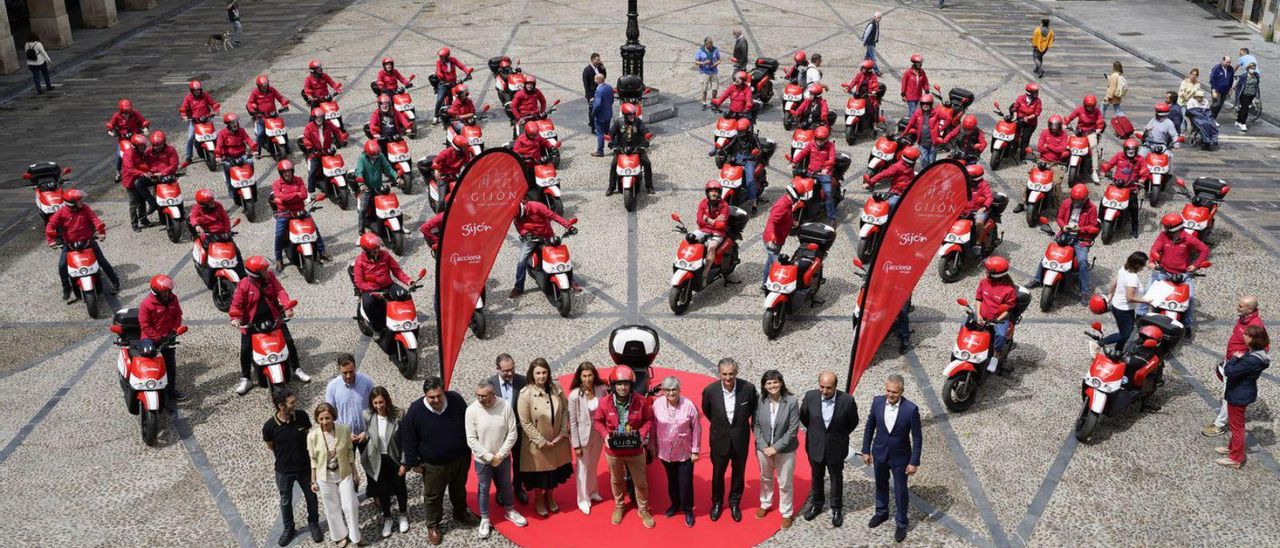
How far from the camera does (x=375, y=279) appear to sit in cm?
1164

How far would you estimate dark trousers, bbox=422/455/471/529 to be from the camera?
8.38m

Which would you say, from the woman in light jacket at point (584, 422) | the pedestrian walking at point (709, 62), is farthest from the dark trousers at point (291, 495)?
the pedestrian walking at point (709, 62)

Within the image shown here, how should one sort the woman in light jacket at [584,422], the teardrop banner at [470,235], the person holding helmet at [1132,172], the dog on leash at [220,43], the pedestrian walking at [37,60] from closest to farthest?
the woman in light jacket at [584,422], the teardrop banner at [470,235], the person holding helmet at [1132,172], the pedestrian walking at [37,60], the dog on leash at [220,43]

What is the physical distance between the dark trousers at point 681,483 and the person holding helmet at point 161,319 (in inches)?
217

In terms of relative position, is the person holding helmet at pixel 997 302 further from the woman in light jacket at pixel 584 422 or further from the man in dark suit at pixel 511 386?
the man in dark suit at pixel 511 386

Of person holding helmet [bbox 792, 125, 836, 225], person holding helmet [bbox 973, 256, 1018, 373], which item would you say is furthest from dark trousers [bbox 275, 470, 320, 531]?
person holding helmet [bbox 792, 125, 836, 225]

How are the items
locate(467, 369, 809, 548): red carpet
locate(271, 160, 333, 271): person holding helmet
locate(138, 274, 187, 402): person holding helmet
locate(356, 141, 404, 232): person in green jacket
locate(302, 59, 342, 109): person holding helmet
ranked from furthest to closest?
1. locate(302, 59, 342, 109): person holding helmet
2. locate(356, 141, 404, 232): person in green jacket
3. locate(271, 160, 333, 271): person holding helmet
4. locate(138, 274, 187, 402): person holding helmet
5. locate(467, 369, 809, 548): red carpet

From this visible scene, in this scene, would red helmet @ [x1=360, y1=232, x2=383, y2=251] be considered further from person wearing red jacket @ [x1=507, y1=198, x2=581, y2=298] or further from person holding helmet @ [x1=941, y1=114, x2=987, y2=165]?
person holding helmet @ [x1=941, y1=114, x2=987, y2=165]

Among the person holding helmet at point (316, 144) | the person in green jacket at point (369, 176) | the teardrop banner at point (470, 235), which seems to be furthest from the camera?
the person holding helmet at point (316, 144)

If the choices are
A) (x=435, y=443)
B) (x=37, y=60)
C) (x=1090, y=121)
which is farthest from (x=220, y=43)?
(x=435, y=443)

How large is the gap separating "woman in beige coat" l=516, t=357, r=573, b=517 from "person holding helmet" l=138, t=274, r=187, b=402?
4403mm

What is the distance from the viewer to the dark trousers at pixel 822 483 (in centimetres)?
861

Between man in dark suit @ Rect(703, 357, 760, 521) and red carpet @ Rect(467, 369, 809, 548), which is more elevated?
man in dark suit @ Rect(703, 357, 760, 521)

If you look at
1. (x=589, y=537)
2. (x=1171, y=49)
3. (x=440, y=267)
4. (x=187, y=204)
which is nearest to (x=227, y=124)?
(x=187, y=204)
